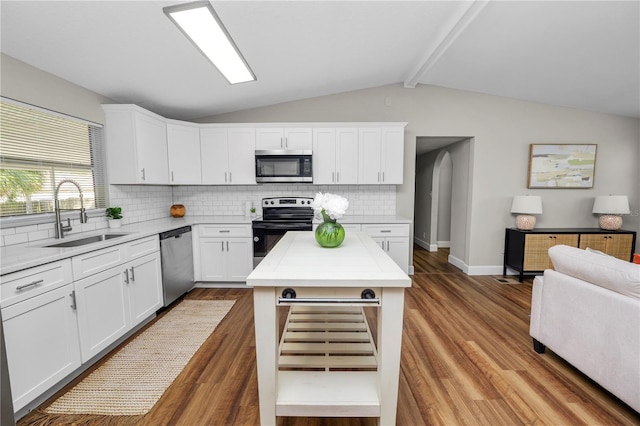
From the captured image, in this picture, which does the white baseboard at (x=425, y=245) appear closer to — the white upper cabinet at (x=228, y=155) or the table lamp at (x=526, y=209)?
the table lamp at (x=526, y=209)

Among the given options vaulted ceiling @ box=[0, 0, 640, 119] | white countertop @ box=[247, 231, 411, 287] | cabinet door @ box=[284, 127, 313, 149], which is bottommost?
white countertop @ box=[247, 231, 411, 287]

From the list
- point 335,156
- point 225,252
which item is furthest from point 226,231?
point 335,156

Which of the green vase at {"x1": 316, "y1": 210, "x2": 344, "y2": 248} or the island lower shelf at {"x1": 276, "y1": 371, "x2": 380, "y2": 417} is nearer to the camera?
the island lower shelf at {"x1": 276, "y1": 371, "x2": 380, "y2": 417}

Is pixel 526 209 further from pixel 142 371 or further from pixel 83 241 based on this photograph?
pixel 83 241

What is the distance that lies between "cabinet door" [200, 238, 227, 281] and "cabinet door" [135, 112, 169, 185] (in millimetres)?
946

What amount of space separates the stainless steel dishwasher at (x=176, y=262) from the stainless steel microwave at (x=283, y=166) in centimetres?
118

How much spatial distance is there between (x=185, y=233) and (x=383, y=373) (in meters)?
2.82

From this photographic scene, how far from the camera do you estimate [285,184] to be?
4.07 meters

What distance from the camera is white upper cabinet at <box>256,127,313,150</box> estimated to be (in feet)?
12.2

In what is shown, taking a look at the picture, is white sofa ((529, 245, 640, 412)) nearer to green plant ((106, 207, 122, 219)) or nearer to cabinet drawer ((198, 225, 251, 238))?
cabinet drawer ((198, 225, 251, 238))

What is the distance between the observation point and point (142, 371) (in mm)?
1971

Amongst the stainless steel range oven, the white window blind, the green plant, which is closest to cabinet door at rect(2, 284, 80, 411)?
the white window blind

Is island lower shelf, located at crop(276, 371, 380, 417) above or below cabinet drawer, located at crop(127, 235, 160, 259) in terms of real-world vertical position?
below

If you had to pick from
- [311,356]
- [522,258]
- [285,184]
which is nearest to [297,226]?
[285,184]
